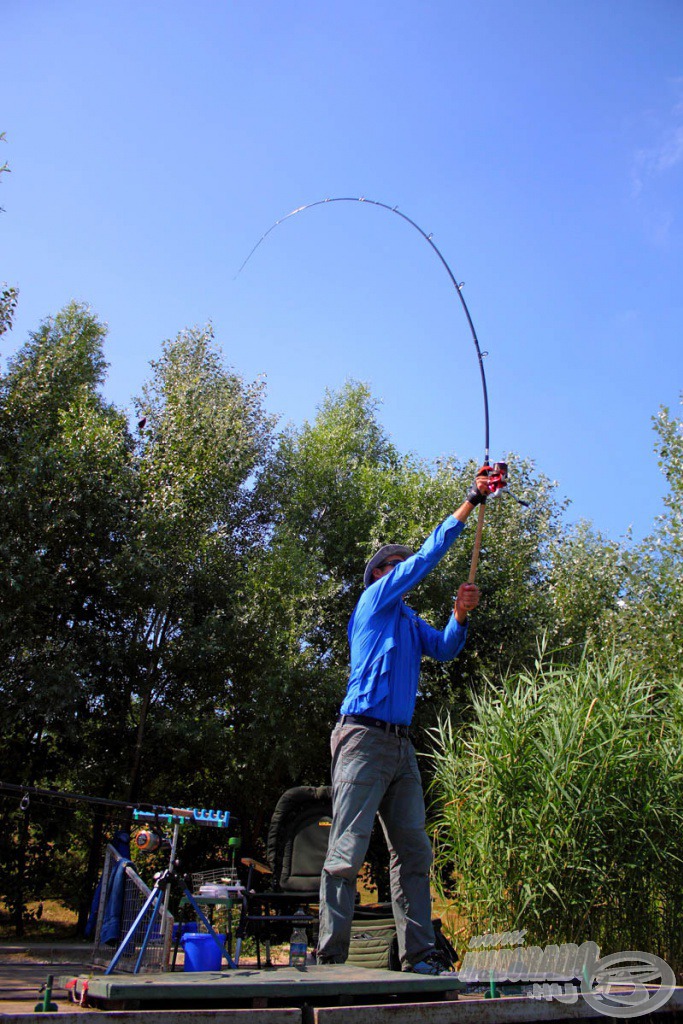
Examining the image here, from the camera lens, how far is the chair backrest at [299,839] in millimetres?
5590

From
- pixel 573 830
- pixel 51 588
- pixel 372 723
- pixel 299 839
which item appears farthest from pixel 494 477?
pixel 51 588

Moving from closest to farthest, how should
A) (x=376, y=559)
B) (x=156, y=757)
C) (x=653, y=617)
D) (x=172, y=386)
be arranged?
(x=376, y=559)
(x=653, y=617)
(x=156, y=757)
(x=172, y=386)

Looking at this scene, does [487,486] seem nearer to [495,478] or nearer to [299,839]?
[495,478]

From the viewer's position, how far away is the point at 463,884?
4.11 m

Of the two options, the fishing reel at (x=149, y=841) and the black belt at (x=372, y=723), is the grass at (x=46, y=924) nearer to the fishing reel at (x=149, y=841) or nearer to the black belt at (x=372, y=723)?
the fishing reel at (x=149, y=841)

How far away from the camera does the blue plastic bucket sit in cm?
354

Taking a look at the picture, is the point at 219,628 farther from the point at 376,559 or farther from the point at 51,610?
the point at 376,559

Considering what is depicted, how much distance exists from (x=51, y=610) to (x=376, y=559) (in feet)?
26.3

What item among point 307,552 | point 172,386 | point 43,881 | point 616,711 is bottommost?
point 43,881

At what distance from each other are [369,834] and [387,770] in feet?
0.79

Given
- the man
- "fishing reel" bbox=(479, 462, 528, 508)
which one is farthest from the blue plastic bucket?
"fishing reel" bbox=(479, 462, 528, 508)

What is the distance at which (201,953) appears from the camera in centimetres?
357

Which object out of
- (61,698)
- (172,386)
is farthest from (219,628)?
(172,386)

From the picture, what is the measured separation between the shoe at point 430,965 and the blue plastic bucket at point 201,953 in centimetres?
92
